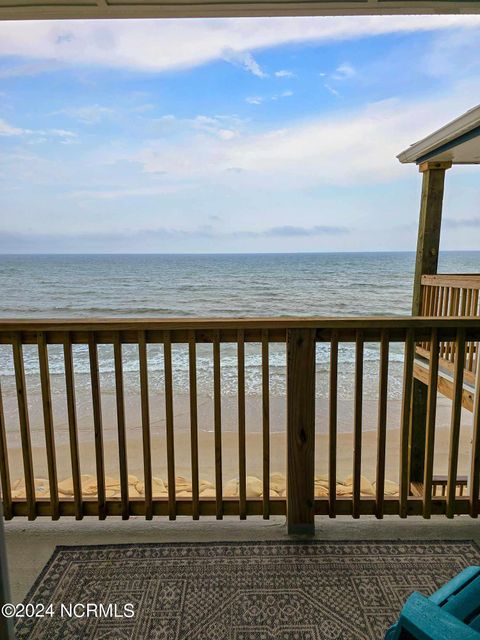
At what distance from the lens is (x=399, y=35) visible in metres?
21.7

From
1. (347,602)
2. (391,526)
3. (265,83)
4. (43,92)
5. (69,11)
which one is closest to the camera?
(347,602)

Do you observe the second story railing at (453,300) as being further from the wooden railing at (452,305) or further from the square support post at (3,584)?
the square support post at (3,584)

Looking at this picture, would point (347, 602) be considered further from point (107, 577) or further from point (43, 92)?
point (43, 92)

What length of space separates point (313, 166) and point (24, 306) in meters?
20.1

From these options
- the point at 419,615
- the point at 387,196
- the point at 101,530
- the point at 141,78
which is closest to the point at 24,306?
the point at 141,78

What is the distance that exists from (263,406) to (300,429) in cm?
→ 20

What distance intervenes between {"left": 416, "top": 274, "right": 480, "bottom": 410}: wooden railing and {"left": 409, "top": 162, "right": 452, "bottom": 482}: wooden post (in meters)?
0.16

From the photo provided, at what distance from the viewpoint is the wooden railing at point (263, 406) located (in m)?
1.93

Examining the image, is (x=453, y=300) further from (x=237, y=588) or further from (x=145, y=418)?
(x=237, y=588)

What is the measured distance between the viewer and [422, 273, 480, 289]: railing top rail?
455 cm

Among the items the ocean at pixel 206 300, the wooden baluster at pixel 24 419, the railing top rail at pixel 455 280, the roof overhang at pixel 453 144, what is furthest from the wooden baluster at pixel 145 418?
the ocean at pixel 206 300

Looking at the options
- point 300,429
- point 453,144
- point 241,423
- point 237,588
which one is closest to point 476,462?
point 300,429

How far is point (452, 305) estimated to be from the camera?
4.98 metres

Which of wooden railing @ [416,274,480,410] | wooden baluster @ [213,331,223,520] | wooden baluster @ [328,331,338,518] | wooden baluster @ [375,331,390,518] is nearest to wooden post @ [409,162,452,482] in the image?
wooden railing @ [416,274,480,410]
